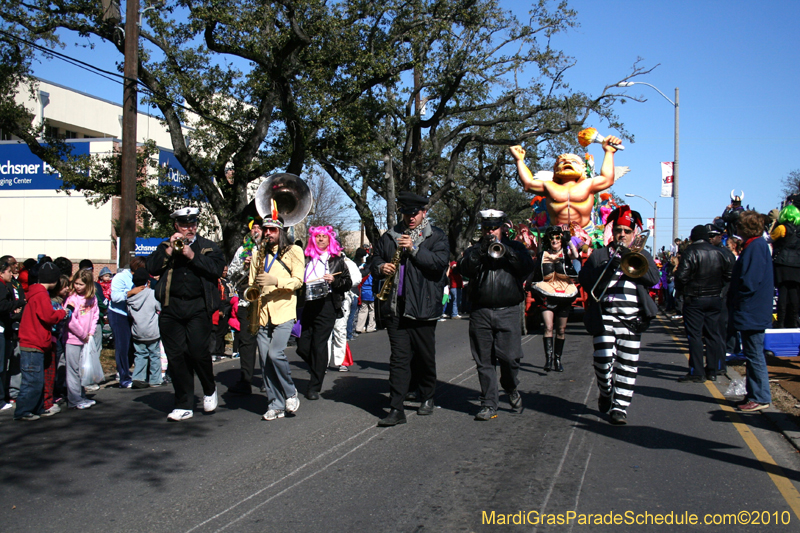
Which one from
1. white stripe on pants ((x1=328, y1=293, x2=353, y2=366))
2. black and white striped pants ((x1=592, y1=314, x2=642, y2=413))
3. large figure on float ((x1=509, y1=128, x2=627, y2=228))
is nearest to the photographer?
black and white striped pants ((x1=592, y1=314, x2=642, y2=413))

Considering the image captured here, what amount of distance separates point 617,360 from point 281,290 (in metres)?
3.25

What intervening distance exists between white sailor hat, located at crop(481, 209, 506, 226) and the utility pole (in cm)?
794

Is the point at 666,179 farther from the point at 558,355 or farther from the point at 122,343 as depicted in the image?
the point at 122,343

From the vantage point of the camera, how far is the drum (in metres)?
7.54

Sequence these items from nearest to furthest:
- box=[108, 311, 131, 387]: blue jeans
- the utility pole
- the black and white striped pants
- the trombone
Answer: the trombone < the black and white striped pants < box=[108, 311, 131, 387]: blue jeans < the utility pole

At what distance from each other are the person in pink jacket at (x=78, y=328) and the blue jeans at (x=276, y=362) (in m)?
2.27

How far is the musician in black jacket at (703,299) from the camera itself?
8.59m

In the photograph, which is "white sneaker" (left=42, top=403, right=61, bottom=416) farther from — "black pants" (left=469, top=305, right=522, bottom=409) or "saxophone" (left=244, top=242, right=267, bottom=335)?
"black pants" (left=469, top=305, right=522, bottom=409)

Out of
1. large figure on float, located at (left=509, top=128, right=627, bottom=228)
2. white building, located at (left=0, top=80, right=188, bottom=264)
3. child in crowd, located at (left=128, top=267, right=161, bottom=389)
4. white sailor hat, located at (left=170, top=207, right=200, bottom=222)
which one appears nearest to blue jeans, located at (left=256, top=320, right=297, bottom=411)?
white sailor hat, located at (left=170, top=207, right=200, bottom=222)

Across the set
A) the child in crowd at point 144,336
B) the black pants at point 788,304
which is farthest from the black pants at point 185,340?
the black pants at point 788,304

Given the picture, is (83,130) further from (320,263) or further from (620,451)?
(620,451)

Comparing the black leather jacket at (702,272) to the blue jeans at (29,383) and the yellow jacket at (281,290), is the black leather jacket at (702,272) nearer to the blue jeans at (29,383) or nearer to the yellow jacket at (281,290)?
the yellow jacket at (281,290)

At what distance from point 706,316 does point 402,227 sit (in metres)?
4.52

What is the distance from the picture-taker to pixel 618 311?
20.0 ft
